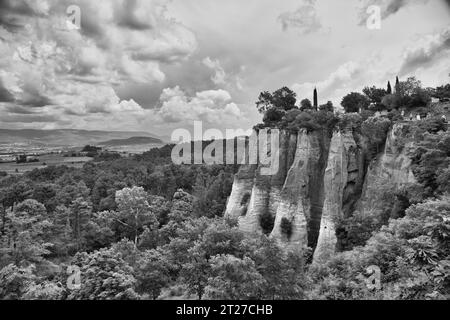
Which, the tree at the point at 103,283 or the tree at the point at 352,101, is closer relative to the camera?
the tree at the point at 103,283

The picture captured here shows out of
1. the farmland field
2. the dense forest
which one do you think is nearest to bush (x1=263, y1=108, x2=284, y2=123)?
the dense forest

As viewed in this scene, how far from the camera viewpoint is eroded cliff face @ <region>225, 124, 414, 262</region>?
27.7m

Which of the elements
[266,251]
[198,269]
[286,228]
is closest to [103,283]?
[198,269]

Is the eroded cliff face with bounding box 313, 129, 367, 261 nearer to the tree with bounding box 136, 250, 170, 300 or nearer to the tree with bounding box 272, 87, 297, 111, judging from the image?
the tree with bounding box 136, 250, 170, 300

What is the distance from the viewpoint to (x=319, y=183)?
32406 mm

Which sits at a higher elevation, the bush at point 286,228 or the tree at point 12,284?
the tree at point 12,284

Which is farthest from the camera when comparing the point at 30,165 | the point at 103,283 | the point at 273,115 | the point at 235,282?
the point at 30,165

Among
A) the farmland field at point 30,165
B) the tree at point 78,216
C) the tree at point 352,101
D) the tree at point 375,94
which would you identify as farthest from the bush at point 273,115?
the farmland field at point 30,165

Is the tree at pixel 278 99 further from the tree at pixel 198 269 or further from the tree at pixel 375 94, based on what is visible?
the tree at pixel 198 269

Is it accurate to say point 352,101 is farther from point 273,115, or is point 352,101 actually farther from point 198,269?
point 198,269

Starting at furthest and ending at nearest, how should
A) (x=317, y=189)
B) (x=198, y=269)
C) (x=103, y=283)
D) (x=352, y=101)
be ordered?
(x=352, y=101) < (x=317, y=189) < (x=198, y=269) < (x=103, y=283)

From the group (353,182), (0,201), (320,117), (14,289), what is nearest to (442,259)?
(14,289)

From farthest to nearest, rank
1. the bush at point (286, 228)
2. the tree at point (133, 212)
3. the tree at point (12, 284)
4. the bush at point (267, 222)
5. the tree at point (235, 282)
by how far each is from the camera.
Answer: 1. the tree at point (133, 212)
2. the bush at point (267, 222)
3. the bush at point (286, 228)
4. the tree at point (12, 284)
5. the tree at point (235, 282)

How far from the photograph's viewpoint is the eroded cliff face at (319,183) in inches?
1090
